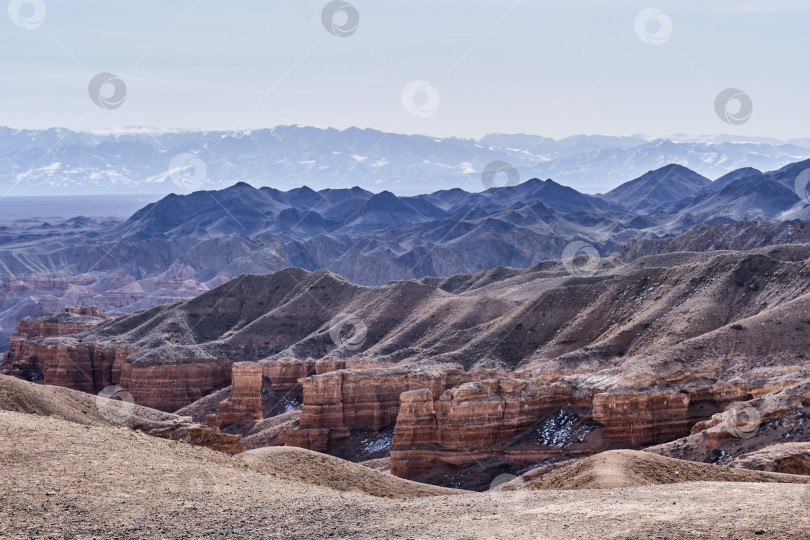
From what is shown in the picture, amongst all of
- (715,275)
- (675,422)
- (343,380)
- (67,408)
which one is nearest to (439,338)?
(343,380)

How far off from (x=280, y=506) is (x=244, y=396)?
50.8 metres

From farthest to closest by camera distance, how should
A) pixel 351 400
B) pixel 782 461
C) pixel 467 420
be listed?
1. pixel 351 400
2. pixel 467 420
3. pixel 782 461

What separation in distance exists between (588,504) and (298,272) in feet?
273

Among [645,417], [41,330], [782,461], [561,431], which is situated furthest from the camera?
[41,330]

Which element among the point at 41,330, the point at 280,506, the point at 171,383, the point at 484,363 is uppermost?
the point at 41,330

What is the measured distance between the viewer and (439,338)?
260ft

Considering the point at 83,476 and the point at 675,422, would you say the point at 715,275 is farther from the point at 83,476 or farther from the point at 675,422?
the point at 83,476

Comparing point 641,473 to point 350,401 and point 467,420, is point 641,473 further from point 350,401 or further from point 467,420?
point 350,401

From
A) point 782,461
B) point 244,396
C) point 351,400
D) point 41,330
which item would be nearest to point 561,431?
point 782,461

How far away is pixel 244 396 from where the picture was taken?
7562 centimetres

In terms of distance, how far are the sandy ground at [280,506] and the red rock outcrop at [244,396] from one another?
4523 cm

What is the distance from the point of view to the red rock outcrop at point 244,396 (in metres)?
75.4

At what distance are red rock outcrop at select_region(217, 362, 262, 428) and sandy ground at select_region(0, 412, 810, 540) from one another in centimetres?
4523

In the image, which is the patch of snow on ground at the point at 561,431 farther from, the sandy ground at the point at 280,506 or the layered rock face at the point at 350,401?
the sandy ground at the point at 280,506
